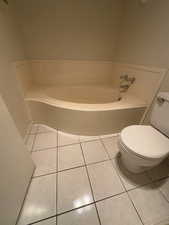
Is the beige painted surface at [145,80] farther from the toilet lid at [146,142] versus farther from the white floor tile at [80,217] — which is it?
the white floor tile at [80,217]

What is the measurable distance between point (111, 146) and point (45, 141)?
90 cm

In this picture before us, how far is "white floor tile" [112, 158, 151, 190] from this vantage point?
1.00 metres

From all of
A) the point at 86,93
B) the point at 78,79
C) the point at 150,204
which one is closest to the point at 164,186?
the point at 150,204

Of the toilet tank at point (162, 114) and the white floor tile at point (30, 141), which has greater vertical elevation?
the toilet tank at point (162, 114)

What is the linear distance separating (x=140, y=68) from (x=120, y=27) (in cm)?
94

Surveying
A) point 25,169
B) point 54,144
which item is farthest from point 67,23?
Answer: point 25,169

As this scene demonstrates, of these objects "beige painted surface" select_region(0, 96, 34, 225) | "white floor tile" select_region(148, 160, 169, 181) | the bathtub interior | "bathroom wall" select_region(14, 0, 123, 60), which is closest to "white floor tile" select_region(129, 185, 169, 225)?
"white floor tile" select_region(148, 160, 169, 181)

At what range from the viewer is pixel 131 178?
41.3 inches

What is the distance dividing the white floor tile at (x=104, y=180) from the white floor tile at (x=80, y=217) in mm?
113

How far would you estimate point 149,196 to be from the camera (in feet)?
3.04

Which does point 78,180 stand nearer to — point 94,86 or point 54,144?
point 54,144

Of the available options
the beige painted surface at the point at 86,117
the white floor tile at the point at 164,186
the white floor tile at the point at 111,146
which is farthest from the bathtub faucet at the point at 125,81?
the white floor tile at the point at 164,186

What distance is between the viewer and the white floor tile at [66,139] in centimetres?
140

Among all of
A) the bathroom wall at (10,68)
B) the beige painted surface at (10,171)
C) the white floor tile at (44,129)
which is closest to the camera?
the beige painted surface at (10,171)
